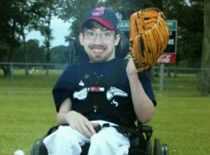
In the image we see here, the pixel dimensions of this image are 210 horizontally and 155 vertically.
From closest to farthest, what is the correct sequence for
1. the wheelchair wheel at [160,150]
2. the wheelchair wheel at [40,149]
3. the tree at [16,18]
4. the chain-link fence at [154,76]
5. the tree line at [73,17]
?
the wheelchair wheel at [40,149], the wheelchair wheel at [160,150], the chain-link fence at [154,76], the tree line at [73,17], the tree at [16,18]

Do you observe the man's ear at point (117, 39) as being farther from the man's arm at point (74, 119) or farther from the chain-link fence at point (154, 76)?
the chain-link fence at point (154, 76)

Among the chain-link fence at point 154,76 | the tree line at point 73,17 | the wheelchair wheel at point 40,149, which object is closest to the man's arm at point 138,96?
the wheelchair wheel at point 40,149

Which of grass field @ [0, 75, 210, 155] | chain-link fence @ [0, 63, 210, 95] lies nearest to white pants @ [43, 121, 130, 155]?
grass field @ [0, 75, 210, 155]

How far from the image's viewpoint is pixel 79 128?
435cm

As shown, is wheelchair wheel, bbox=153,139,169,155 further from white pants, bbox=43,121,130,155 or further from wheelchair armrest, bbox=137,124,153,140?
white pants, bbox=43,121,130,155

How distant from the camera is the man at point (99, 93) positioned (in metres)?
4.32

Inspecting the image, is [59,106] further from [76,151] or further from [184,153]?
[184,153]

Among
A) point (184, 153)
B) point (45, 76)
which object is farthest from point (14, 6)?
point (184, 153)

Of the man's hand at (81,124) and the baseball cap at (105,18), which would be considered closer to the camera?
the man's hand at (81,124)

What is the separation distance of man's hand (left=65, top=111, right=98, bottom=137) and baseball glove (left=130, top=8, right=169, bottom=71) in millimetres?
488

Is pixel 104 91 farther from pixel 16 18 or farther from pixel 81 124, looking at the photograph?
pixel 16 18

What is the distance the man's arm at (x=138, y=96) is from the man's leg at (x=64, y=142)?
1.31 feet

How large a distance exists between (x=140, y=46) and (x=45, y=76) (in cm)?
3132

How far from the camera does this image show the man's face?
4.54 meters
